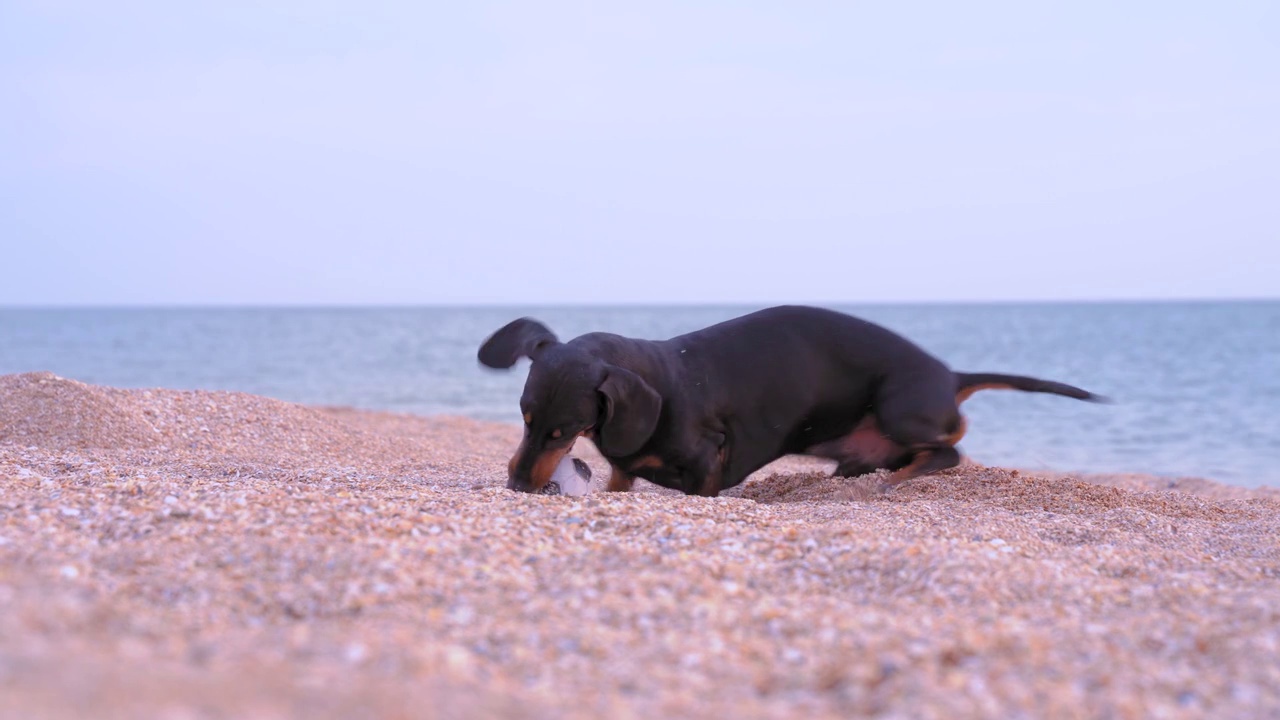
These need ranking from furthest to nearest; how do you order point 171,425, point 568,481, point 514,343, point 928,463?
point 171,425, point 928,463, point 514,343, point 568,481

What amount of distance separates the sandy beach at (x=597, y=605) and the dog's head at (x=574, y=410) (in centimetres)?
46

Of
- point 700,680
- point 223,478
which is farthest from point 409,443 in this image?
point 700,680

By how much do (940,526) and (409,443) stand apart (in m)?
5.17

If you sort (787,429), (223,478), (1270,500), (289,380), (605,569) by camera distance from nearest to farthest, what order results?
(605,569) → (223,478) → (787,429) → (1270,500) → (289,380)

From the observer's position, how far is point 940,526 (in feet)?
13.8

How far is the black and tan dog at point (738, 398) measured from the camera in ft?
15.7

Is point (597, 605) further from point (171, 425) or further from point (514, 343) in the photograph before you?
point (171, 425)

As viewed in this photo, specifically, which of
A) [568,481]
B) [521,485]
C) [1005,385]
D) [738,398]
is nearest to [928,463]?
[1005,385]

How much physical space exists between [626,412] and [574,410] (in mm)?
251

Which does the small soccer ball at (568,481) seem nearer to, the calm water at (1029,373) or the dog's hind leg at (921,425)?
the dog's hind leg at (921,425)

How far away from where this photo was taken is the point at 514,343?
522cm

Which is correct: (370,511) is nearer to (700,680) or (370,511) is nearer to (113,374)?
(700,680)

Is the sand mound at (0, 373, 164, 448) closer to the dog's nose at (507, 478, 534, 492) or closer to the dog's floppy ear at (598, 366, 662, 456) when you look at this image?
the dog's nose at (507, 478, 534, 492)

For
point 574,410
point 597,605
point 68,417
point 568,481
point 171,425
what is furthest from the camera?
point 171,425
